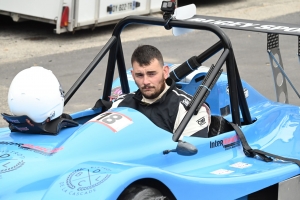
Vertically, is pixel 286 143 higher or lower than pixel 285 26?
lower

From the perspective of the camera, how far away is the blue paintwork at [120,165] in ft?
11.9

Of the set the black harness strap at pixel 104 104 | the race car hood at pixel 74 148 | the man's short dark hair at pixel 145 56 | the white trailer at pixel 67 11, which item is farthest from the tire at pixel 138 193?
the white trailer at pixel 67 11

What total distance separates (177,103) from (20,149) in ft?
3.65

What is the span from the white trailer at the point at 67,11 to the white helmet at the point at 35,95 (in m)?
6.38

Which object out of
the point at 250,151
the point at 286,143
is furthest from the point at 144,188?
the point at 286,143

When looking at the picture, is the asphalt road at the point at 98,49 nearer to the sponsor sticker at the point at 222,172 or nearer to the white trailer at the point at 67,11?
the white trailer at the point at 67,11

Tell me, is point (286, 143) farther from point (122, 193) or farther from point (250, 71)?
point (250, 71)

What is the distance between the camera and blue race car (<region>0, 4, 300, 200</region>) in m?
3.70

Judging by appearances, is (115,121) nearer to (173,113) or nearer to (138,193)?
(173,113)

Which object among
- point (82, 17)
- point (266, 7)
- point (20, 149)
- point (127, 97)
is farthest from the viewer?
point (266, 7)

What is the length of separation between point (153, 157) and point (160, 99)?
1.81 feet

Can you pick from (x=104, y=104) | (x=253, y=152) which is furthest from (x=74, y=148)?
(x=253, y=152)

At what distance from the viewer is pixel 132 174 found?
360cm

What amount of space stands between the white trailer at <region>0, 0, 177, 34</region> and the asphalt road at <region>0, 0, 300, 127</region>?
1.08 ft
